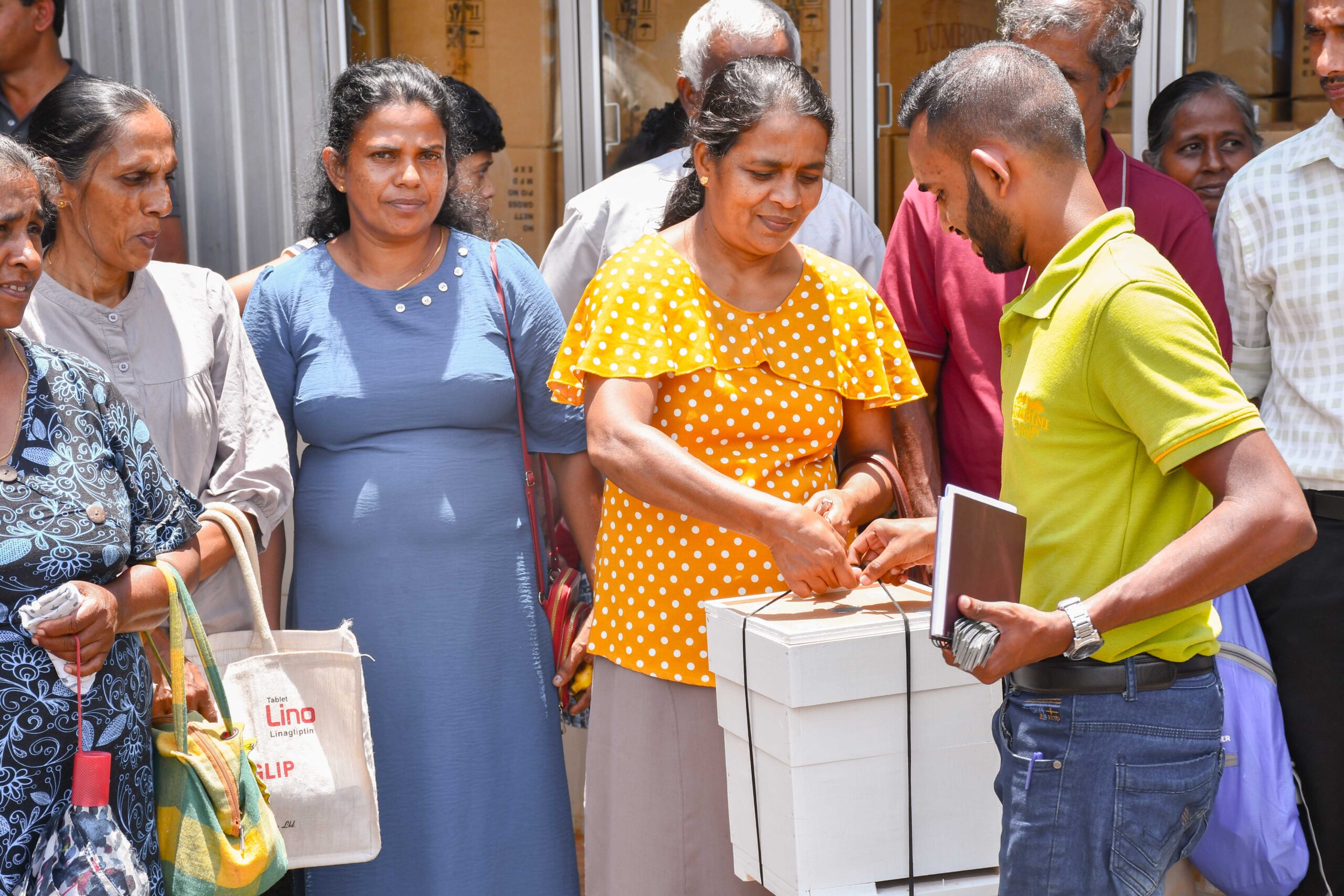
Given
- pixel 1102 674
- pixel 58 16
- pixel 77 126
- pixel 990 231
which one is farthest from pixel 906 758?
pixel 58 16

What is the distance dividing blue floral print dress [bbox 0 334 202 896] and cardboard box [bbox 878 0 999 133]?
2906mm

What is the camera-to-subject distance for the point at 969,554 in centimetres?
164

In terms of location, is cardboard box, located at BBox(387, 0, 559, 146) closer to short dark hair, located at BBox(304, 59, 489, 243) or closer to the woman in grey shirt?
short dark hair, located at BBox(304, 59, 489, 243)

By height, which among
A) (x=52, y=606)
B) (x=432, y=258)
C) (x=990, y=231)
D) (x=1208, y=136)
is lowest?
(x=52, y=606)

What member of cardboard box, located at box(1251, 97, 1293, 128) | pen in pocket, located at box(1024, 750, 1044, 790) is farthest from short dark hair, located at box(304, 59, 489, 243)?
cardboard box, located at box(1251, 97, 1293, 128)

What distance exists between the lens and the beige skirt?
242cm

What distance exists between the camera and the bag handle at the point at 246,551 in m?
2.35

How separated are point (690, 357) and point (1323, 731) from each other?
1616 millimetres

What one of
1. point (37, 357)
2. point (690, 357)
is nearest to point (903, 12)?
point (690, 357)

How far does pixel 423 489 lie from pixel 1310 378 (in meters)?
1.86

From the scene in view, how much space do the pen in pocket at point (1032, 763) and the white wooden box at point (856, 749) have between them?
276 millimetres

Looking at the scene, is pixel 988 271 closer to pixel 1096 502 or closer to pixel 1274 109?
pixel 1096 502

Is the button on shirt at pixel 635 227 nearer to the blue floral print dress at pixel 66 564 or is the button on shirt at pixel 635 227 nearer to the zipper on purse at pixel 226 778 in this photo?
the blue floral print dress at pixel 66 564

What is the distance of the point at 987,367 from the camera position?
277 centimetres
